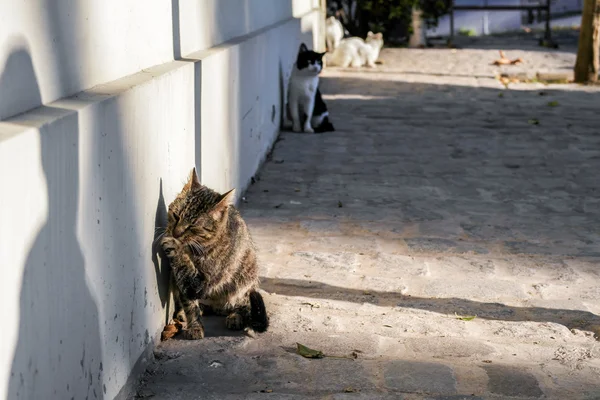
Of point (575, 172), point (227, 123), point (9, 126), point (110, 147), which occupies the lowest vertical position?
point (575, 172)

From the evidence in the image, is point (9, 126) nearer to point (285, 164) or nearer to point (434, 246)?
point (434, 246)

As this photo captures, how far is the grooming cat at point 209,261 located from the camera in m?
4.18

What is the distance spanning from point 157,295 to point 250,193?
11.5 ft

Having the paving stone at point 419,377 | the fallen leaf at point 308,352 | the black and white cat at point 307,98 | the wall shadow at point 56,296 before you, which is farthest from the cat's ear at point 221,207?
the black and white cat at point 307,98

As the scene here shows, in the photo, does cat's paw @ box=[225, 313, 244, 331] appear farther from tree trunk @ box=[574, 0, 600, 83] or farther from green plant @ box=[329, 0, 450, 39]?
green plant @ box=[329, 0, 450, 39]

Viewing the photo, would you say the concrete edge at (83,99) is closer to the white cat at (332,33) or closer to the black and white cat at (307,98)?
the black and white cat at (307,98)

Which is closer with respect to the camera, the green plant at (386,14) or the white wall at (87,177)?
the white wall at (87,177)

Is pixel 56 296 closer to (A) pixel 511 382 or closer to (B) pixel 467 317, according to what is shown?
(A) pixel 511 382

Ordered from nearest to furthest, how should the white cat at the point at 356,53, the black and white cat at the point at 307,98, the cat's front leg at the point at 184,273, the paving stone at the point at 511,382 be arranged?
the paving stone at the point at 511,382
the cat's front leg at the point at 184,273
the black and white cat at the point at 307,98
the white cat at the point at 356,53

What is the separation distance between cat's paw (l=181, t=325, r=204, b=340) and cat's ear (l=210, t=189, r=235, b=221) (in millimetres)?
526

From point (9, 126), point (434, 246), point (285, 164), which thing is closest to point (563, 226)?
A: point (434, 246)

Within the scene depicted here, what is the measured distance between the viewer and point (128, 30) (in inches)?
158

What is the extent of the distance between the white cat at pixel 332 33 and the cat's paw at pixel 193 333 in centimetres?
1473

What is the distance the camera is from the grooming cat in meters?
4.18
